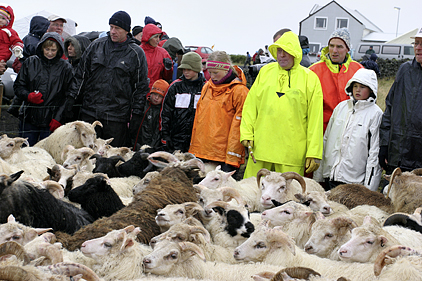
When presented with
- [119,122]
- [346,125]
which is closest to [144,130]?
[119,122]

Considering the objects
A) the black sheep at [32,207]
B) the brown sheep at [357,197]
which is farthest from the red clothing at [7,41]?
the brown sheep at [357,197]

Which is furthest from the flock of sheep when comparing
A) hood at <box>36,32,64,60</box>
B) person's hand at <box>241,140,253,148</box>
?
hood at <box>36,32,64,60</box>

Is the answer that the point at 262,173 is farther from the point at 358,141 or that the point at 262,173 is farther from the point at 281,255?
the point at 281,255

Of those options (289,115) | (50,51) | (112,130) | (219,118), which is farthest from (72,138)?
(289,115)

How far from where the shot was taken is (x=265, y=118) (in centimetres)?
604

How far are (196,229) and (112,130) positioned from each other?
421 centimetres

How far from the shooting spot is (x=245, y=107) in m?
6.27

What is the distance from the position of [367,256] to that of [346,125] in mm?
2584

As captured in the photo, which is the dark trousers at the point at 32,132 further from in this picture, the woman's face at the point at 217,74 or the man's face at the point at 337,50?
the man's face at the point at 337,50

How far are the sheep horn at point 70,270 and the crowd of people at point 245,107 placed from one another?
3605mm

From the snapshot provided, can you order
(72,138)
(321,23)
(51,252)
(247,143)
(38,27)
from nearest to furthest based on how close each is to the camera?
(51,252), (247,143), (72,138), (38,27), (321,23)

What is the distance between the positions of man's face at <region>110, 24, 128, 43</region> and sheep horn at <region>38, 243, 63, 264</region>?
4.83 meters

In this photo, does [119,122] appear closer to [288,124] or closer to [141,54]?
[141,54]

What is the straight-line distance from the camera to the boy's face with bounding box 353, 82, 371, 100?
5.93 metres
